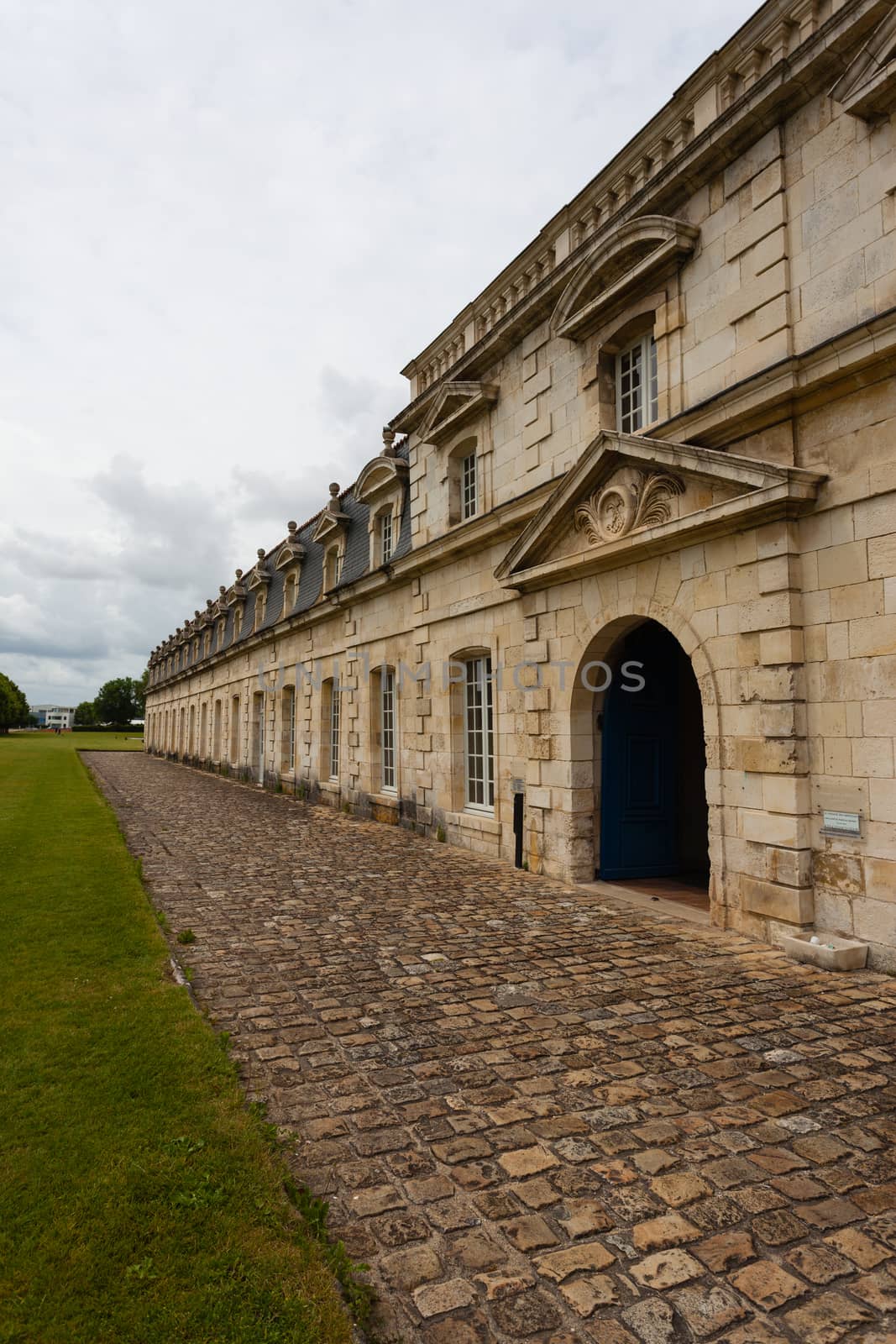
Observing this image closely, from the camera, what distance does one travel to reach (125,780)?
2273 cm

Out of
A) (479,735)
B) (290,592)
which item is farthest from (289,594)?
(479,735)

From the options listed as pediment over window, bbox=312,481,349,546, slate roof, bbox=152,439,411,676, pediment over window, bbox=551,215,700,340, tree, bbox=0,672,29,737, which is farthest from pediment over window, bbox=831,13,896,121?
tree, bbox=0,672,29,737

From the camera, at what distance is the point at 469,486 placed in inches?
454

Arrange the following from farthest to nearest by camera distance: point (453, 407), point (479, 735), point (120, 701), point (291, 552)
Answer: point (120, 701), point (291, 552), point (453, 407), point (479, 735)

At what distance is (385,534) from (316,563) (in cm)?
493

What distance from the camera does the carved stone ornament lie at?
7.02 meters

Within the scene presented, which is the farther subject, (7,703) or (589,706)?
(7,703)

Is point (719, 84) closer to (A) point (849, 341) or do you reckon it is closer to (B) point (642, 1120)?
(A) point (849, 341)

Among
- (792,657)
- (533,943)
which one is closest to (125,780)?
(533,943)

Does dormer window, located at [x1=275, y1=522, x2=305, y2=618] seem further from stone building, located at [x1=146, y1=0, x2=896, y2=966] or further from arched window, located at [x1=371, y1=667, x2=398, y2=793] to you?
stone building, located at [x1=146, y1=0, x2=896, y2=966]

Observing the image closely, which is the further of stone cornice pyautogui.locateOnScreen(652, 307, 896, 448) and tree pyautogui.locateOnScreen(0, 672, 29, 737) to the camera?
tree pyautogui.locateOnScreen(0, 672, 29, 737)

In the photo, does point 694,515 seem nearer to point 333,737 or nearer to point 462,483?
point 462,483

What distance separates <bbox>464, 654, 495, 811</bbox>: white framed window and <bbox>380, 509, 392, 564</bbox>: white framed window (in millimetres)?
4181

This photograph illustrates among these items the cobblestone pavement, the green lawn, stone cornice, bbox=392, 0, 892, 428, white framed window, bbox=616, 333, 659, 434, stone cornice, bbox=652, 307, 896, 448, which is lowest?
the cobblestone pavement
